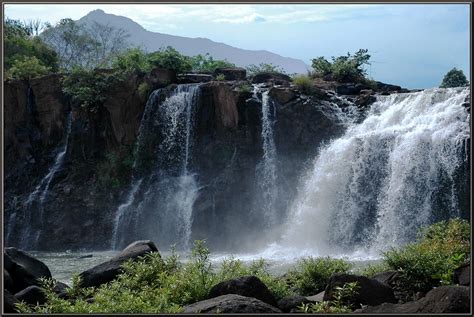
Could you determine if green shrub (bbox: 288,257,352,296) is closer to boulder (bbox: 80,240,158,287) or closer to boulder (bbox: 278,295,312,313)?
boulder (bbox: 278,295,312,313)

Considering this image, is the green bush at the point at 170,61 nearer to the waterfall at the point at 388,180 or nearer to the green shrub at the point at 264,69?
the green shrub at the point at 264,69

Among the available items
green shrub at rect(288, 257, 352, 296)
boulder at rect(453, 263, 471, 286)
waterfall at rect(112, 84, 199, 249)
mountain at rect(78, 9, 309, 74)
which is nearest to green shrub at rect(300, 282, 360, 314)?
boulder at rect(453, 263, 471, 286)

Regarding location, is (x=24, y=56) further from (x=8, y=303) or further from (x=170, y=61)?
(x=8, y=303)

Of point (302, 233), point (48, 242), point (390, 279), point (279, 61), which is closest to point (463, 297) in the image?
point (390, 279)

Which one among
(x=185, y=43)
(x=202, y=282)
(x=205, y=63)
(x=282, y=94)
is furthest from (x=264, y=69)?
(x=202, y=282)

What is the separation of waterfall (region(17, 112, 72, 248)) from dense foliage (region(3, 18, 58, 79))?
9.90 ft

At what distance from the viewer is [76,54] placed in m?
39.2

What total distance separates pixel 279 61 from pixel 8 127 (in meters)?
12.0

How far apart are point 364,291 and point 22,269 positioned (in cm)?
559

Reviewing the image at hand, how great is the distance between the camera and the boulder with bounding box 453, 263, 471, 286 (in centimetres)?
729

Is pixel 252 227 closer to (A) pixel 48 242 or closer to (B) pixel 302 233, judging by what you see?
(B) pixel 302 233

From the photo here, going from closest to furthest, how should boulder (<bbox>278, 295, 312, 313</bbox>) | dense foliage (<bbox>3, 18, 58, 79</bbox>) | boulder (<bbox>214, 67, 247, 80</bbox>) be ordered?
boulder (<bbox>278, 295, 312, 313</bbox>) < boulder (<bbox>214, 67, 247, 80</bbox>) < dense foliage (<bbox>3, 18, 58, 79</bbox>)

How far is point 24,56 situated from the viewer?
1046 inches

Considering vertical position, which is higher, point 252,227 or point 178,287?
point 178,287
